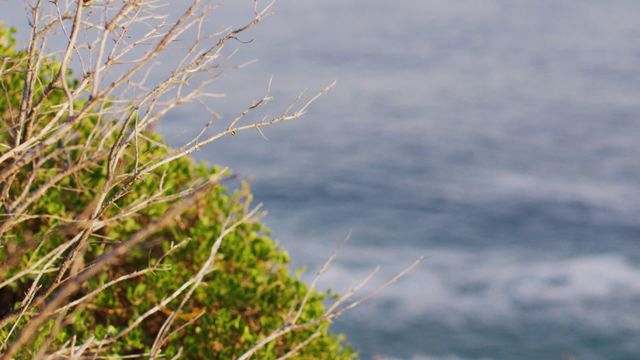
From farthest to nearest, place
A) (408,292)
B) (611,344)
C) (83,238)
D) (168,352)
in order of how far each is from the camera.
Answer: (408,292) → (611,344) → (168,352) → (83,238)

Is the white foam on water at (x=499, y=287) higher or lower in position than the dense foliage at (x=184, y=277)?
lower

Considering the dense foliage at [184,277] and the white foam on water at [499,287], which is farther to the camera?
the white foam on water at [499,287]

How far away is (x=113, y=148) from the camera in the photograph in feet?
10.6

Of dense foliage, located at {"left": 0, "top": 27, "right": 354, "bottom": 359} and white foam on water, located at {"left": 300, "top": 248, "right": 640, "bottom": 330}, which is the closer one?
dense foliage, located at {"left": 0, "top": 27, "right": 354, "bottom": 359}

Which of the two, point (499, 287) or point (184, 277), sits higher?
point (184, 277)

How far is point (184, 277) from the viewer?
18.5 feet

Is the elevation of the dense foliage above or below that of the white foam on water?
above

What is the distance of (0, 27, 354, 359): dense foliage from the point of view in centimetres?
549

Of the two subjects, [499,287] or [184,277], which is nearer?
[184,277]

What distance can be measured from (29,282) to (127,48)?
2.85m

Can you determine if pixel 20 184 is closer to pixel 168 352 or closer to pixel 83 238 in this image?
pixel 168 352

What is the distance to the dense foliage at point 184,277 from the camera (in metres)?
5.49

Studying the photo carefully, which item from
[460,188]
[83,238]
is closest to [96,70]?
[83,238]

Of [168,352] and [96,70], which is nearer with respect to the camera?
[96,70]
